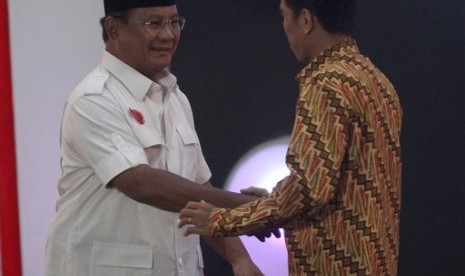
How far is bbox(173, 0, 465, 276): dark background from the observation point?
3.17m

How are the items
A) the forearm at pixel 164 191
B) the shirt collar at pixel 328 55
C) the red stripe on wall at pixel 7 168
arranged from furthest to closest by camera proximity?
the red stripe on wall at pixel 7 168 → the forearm at pixel 164 191 → the shirt collar at pixel 328 55

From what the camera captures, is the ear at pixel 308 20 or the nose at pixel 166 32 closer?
the ear at pixel 308 20

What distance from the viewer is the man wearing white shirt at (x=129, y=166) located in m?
2.24

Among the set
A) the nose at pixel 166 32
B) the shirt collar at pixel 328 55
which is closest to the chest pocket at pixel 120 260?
the nose at pixel 166 32

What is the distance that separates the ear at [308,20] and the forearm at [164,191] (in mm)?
519

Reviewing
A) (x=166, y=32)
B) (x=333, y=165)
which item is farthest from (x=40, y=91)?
(x=333, y=165)

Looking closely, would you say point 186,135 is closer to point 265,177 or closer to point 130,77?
point 130,77

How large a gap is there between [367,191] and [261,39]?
1488 millimetres

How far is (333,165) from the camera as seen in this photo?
1.76 meters

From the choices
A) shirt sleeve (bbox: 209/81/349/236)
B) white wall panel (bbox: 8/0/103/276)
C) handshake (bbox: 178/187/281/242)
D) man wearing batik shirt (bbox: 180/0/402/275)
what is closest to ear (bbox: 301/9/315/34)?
man wearing batik shirt (bbox: 180/0/402/275)

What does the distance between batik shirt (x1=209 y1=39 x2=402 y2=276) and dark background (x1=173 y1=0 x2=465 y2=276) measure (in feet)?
4.20

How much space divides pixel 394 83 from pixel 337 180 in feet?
4.84

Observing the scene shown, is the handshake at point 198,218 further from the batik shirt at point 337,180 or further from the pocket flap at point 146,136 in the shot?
the pocket flap at point 146,136

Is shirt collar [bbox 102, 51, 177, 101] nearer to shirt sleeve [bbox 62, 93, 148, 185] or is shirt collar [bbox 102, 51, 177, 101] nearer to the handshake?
shirt sleeve [bbox 62, 93, 148, 185]
